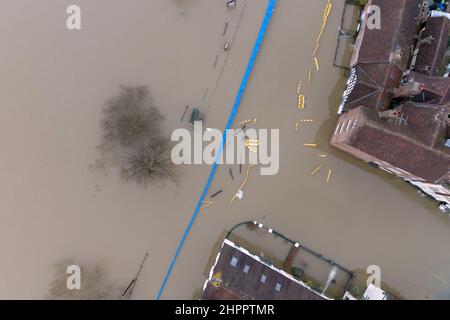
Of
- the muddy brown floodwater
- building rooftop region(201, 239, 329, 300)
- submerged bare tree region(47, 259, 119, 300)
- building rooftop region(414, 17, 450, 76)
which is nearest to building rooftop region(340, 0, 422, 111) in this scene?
building rooftop region(414, 17, 450, 76)

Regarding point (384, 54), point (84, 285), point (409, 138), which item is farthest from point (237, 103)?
point (84, 285)

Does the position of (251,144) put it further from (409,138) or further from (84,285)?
(84,285)

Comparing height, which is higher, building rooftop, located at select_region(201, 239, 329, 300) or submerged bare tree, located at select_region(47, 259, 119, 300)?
building rooftop, located at select_region(201, 239, 329, 300)

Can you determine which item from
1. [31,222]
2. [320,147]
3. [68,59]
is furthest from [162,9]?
[31,222]

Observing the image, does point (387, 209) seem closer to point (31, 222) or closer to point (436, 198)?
point (436, 198)

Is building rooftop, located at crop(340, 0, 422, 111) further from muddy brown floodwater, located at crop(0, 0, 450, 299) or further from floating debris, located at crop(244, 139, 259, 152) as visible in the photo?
floating debris, located at crop(244, 139, 259, 152)
